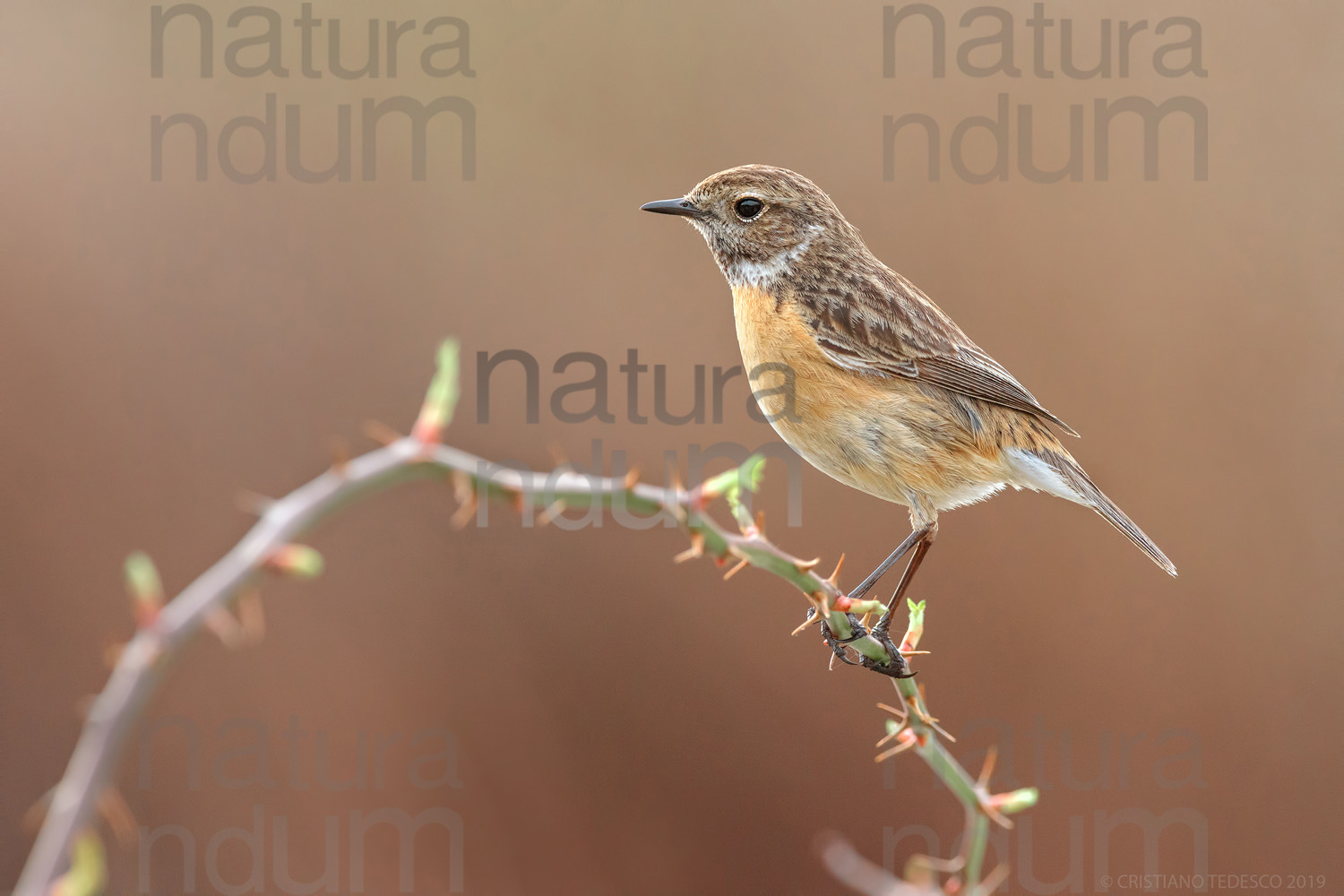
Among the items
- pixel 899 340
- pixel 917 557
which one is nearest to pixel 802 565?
pixel 917 557

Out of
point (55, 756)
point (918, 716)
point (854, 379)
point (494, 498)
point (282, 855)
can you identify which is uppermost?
point (854, 379)

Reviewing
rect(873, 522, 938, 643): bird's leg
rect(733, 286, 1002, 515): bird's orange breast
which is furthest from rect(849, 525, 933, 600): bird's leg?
rect(733, 286, 1002, 515): bird's orange breast

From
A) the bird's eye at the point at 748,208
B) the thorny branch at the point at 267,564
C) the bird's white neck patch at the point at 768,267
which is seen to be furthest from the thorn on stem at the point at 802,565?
the bird's eye at the point at 748,208

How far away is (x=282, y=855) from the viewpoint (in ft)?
18.1

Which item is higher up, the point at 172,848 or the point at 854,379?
the point at 854,379

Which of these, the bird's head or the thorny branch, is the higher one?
the bird's head

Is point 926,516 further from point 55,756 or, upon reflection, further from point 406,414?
point 55,756

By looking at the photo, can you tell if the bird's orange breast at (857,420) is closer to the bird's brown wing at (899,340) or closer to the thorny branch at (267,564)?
the bird's brown wing at (899,340)

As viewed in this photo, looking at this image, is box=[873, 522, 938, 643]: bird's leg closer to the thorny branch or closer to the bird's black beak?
the bird's black beak

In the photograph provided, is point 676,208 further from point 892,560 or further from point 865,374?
point 892,560

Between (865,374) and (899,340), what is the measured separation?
215 mm

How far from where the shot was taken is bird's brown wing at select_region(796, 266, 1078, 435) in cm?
364

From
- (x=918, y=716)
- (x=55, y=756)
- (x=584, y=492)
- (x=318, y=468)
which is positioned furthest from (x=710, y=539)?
(x=55, y=756)

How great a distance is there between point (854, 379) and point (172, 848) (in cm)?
443
